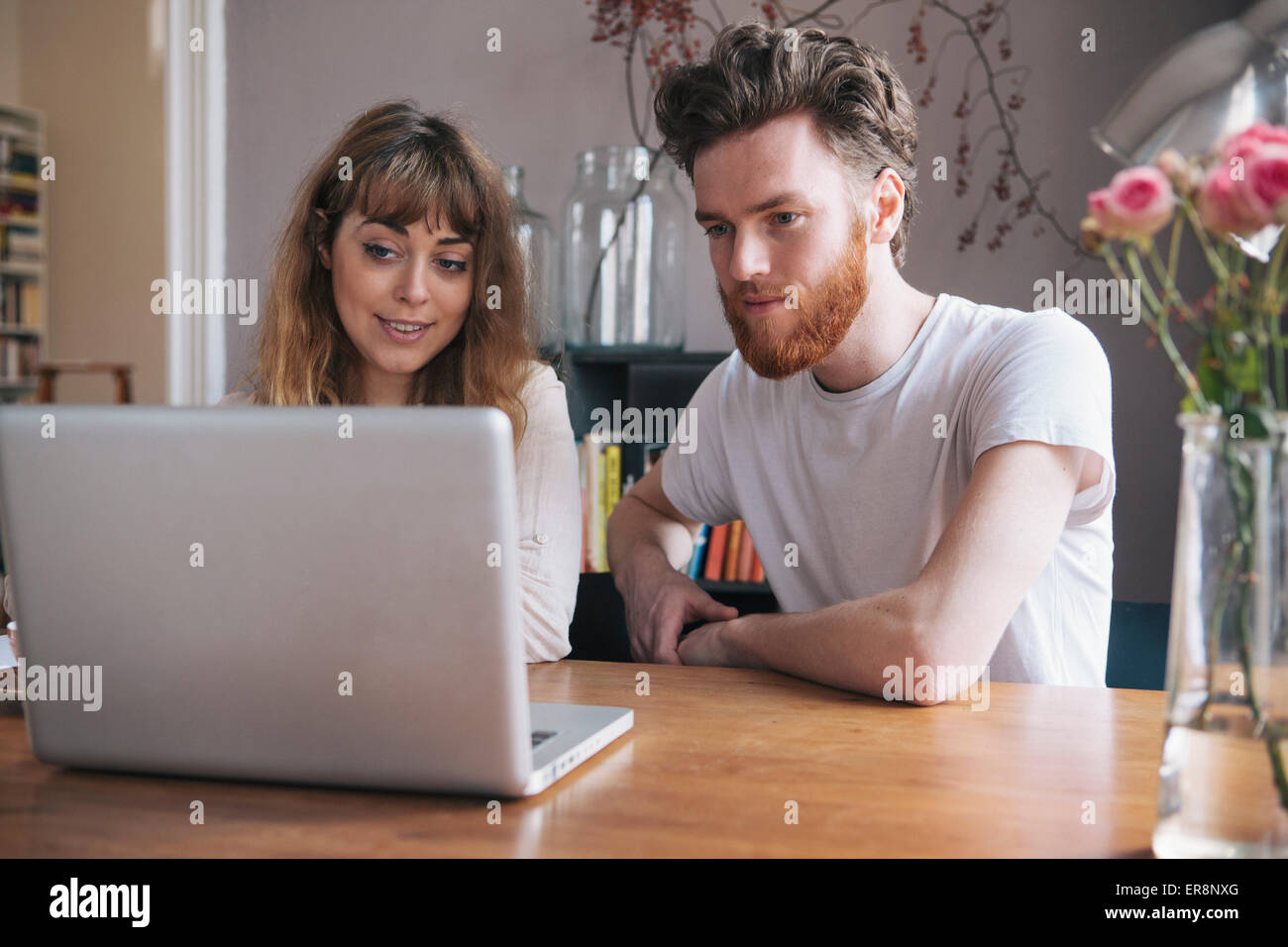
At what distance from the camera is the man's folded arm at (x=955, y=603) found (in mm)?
1080

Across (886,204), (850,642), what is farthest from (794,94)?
(850,642)

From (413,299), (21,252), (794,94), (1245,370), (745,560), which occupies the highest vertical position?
(21,252)

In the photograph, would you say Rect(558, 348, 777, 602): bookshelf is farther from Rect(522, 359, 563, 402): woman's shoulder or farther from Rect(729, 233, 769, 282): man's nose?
Rect(729, 233, 769, 282): man's nose

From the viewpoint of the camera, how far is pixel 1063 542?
1.46 meters

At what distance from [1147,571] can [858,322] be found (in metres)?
1.39

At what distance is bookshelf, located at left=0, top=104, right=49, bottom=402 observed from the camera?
5047 millimetres

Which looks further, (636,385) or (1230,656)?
(636,385)

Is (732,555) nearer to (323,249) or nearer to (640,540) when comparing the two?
(640,540)

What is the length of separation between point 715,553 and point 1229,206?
1995 millimetres

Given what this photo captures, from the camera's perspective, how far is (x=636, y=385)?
275 centimetres

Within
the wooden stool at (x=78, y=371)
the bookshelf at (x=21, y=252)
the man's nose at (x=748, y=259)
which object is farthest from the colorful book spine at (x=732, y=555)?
the bookshelf at (x=21, y=252)

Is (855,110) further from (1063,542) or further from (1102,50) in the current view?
(1102,50)

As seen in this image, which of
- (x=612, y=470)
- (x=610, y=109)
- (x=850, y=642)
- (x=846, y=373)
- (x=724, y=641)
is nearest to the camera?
(x=850, y=642)
